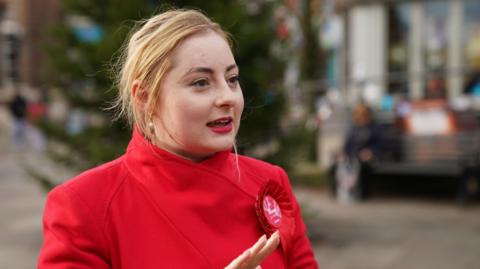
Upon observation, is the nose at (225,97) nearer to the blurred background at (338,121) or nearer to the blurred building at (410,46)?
the blurred background at (338,121)

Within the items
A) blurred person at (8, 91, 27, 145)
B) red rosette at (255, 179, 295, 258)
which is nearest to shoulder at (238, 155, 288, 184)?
red rosette at (255, 179, 295, 258)

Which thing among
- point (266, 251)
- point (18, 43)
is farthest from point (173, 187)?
point (18, 43)

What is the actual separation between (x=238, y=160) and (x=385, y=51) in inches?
563

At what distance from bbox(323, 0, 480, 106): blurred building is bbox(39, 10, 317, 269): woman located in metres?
11.7

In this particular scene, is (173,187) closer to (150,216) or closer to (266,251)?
(150,216)

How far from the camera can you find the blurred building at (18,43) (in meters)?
29.8

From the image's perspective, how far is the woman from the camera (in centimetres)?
163

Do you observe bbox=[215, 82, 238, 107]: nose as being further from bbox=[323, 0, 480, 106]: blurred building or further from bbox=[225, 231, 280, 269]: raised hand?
bbox=[323, 0, 480, 106]: blurred building

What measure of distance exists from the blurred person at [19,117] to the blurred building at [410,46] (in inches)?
380

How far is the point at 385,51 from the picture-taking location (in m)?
15.7

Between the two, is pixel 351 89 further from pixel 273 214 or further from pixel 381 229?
pixel 273 214

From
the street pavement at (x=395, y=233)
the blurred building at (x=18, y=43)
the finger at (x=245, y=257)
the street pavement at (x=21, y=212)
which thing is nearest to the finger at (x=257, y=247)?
the finger at (x=245, y=257)

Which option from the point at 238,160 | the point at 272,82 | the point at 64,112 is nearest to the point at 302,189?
the point at 272,82

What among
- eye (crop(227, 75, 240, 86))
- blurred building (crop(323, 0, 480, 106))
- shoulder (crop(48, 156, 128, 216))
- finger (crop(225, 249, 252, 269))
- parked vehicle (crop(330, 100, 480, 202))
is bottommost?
parked vehicle (crop(330, 100, 480, 202))
